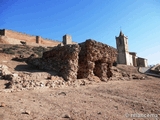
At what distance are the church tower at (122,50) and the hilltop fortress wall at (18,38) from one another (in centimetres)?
→ 2128

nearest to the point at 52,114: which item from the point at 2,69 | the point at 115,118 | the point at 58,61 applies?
the point at 115,118

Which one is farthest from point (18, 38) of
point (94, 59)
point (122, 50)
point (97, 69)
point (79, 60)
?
point (122, 50)

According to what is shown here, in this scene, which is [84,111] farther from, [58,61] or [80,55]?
[80,55]

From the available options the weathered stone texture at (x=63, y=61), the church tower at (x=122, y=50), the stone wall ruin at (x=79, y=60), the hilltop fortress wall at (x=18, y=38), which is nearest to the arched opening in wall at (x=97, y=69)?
the stone wall ruin at (x=79, y=60)

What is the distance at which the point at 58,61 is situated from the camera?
938cm

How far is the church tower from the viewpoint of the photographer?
3969 centimetres

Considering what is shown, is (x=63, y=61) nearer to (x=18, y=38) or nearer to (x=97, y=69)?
(x=97, y=69)

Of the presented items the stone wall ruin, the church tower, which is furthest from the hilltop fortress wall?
the stone wall ruin

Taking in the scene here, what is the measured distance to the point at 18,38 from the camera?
3347cm

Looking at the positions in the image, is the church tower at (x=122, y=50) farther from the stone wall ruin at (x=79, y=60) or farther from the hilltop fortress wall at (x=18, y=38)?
the stone wall ruin at (x=79, y=60)

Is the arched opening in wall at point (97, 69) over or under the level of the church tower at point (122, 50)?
under

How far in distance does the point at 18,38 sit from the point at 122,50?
3117 cm

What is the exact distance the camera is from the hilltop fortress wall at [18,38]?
1161 inches

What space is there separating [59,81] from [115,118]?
182 inches
